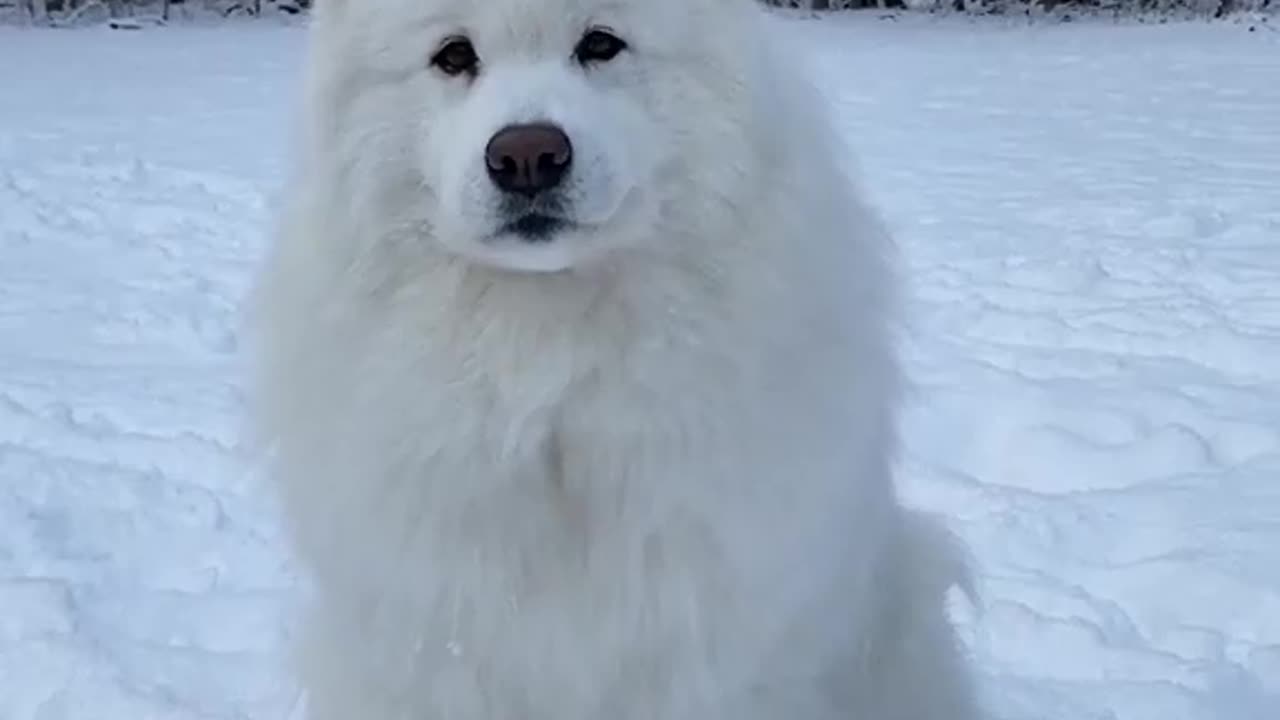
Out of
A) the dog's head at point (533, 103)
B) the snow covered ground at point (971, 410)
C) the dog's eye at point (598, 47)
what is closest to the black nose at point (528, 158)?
the dog's head at point (533, 103)

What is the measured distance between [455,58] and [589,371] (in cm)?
54

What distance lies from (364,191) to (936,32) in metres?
18.0

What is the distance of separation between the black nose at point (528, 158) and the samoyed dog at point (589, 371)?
0.11 m

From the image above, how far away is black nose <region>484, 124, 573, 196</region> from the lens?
2.37 meters

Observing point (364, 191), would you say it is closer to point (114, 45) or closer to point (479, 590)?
point (479, 590)

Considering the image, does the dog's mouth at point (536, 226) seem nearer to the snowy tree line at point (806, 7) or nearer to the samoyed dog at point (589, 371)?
the samoyed dog at point (589, 371)

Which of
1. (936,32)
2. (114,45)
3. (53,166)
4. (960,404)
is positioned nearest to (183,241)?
(53,166)

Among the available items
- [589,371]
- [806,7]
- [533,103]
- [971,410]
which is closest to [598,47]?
[533,103]

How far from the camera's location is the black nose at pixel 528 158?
2367 mm

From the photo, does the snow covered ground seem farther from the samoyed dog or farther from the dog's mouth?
the dog's mouth

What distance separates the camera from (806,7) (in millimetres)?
21734

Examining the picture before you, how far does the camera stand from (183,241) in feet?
26.5

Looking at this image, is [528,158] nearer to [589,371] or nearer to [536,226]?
[536,226]

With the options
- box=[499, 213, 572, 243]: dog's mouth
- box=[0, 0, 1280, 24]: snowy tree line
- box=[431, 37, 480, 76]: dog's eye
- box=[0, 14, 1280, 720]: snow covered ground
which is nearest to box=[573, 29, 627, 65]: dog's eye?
box=[431, 37, 480, 76]: dog's eye
